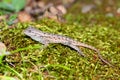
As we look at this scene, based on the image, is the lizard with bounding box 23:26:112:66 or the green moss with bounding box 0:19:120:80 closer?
the green moss with bounding box 0:19:120:80

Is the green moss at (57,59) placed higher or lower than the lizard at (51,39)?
lower

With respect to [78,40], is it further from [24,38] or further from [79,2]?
[79,2]

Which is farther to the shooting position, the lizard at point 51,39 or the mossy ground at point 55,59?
the lizard at point 51,39

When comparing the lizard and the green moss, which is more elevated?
the lizard

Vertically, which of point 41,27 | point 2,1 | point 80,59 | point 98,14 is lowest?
point 80,59

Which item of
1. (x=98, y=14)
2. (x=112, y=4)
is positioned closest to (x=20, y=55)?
(x=98, y=14)

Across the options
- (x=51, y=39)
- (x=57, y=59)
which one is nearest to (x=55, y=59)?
(x=57, y=59)

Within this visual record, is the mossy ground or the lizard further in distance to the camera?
the lizard

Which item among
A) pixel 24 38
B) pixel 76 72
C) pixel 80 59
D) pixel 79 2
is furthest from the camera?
pixel 79 2

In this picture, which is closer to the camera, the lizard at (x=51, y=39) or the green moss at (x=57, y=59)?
the green moss at (x=57, y=59)
